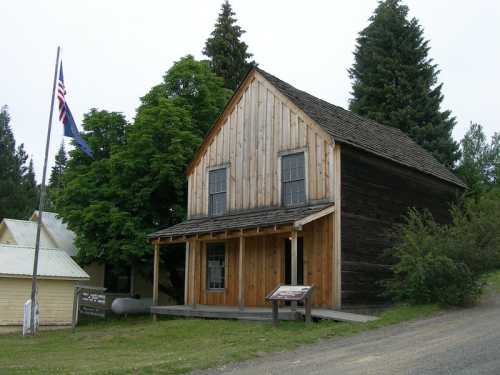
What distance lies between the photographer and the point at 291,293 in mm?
15039

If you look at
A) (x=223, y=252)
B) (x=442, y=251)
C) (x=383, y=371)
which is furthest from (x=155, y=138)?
(x=383, y=371)

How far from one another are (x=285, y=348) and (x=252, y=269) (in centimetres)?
802

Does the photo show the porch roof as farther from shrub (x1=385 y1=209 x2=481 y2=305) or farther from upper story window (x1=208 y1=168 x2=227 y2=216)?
shrub (x1=385 y1=209 x2=481 y2=305)

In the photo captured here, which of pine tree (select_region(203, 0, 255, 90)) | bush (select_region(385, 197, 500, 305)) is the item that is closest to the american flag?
bush (select_region(385, 197, 500, 305))

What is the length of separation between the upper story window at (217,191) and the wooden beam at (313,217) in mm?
5218

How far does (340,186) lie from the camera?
1791 cm

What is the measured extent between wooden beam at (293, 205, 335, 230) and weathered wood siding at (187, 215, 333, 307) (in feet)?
1.22

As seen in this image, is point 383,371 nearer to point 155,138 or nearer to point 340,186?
point 340,186

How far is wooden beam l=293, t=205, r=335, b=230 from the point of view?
53.2 ft

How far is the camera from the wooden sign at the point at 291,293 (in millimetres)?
14750

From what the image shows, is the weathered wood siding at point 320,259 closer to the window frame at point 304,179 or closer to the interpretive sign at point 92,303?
the window frame at point 304,179

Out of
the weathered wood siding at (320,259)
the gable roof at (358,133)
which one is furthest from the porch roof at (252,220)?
the gable roof at (358,133)

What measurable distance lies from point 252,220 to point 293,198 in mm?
1659

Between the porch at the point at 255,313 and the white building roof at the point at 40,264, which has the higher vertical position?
the white building roof at the point at 40,264
